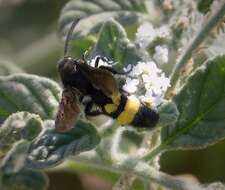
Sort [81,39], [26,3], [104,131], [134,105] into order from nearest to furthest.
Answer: [134,105] → [104,131] → [81,39] → [26,3]

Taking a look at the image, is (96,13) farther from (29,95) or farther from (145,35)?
(29,95)

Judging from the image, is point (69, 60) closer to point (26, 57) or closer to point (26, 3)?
point (26, 57)

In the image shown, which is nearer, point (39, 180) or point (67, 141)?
point (67, 141)

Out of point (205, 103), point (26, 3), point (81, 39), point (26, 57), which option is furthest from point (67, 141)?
point (26, 3)

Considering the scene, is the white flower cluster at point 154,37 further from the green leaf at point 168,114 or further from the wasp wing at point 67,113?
the wasp wing at point 67,113

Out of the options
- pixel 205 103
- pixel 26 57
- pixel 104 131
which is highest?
pixel 205 103

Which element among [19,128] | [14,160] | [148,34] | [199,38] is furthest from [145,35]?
[14,160]

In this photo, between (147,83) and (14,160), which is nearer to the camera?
(14,160)
